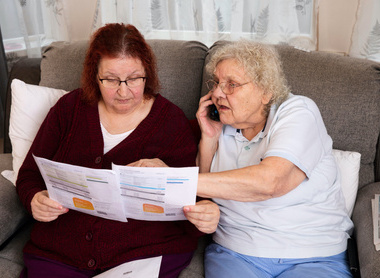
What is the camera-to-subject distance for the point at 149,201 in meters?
1.23

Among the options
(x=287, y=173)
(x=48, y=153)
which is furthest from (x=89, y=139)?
(x=287, y=173)

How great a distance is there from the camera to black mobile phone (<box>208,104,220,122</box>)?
1.59m

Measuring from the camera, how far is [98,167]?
1479mm

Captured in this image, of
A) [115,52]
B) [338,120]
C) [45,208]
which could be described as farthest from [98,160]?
[338,120]

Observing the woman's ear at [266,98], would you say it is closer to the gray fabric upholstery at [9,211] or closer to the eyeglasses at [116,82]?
the eyeglasses at [116,82]

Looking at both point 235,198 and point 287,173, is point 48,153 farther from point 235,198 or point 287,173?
point 287,173

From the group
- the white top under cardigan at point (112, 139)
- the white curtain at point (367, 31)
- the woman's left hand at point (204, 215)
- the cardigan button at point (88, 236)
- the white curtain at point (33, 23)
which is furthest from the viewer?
the white curtain at point (33, 23)

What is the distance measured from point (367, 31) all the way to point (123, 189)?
1541mm

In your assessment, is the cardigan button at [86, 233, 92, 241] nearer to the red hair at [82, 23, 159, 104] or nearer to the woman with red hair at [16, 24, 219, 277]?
the woman with red hair at [16, 24, 219, 277]

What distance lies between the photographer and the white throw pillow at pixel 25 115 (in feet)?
6.04

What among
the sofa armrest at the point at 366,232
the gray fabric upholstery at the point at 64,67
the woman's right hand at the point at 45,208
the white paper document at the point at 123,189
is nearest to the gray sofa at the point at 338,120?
the sofa armrest at the point at 366,232

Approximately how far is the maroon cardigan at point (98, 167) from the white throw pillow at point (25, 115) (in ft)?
0.81

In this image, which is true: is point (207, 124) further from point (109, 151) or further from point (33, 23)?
point (33, 23)

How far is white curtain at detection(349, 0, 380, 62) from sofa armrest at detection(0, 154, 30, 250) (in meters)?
1.79
